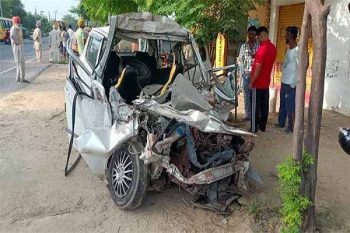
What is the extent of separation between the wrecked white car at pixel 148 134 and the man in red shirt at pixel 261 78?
4.96 feet

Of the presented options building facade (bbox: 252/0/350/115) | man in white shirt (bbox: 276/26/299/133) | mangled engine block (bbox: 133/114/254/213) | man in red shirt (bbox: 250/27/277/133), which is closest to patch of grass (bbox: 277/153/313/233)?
mangled engine block (bbox: 133/114/254/213)

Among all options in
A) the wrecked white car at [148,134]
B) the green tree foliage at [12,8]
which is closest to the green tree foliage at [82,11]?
the wrecked white car at [148,134]

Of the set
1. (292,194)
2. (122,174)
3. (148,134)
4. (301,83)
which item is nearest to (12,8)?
(122,174)

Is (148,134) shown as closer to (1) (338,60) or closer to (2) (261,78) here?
(2) (261,78)

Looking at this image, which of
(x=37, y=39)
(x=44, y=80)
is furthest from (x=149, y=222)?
(x=37, y=39)

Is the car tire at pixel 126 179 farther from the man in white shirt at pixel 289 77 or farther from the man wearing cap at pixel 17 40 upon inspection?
the man wearing cap at pixel 17 40

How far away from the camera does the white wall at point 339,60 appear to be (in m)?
8.26

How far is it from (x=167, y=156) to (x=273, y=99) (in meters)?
5.26

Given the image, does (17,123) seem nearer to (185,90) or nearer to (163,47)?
(163,47)

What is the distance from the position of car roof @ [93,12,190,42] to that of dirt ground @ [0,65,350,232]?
75.6 inches

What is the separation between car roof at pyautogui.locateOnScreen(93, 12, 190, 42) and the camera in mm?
4922

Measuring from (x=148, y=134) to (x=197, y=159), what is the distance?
22.7 inches

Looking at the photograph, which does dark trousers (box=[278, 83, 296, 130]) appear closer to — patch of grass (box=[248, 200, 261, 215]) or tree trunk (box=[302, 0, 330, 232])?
patch of grass (box=[248, 200, 261, 215])

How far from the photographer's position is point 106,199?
4332 millimetres
